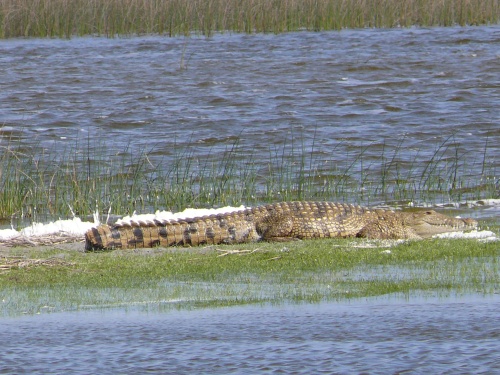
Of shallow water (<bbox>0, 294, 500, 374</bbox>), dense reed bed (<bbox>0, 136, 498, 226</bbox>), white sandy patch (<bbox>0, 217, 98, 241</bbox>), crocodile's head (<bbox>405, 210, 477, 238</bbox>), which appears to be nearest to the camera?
shallow water (<bbox>0, 294, 500, 374</bbox>)

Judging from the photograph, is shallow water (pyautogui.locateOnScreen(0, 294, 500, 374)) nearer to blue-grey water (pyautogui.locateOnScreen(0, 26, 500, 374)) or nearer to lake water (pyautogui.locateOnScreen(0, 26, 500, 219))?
blue-grey water (pyautogui.locateOnScreen(0, 26, 500, 374))

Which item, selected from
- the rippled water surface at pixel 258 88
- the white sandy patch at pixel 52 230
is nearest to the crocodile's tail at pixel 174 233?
the white sandy patch at pixel 52 230

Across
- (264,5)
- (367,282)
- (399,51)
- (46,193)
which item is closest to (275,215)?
(367,282)

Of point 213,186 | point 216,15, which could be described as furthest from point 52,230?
point 216,15

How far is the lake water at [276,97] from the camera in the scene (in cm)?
1480

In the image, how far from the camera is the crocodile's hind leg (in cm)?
843

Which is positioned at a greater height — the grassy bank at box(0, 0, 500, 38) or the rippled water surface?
the grassy bank at box(0, 0, 500, 38)

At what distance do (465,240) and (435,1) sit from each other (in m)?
21.0

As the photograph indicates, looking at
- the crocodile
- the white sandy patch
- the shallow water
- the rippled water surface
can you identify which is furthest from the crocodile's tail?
the rippled water surface

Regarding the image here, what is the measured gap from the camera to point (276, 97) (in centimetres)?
1995

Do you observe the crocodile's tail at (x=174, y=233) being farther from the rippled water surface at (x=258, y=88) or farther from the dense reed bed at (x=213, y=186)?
the rippled water surface at (x=258, y=88)

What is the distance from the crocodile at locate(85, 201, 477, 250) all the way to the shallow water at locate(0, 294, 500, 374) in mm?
2549

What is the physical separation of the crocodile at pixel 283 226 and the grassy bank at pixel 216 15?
18.5 metres

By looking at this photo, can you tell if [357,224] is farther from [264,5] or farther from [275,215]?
[264,5]
